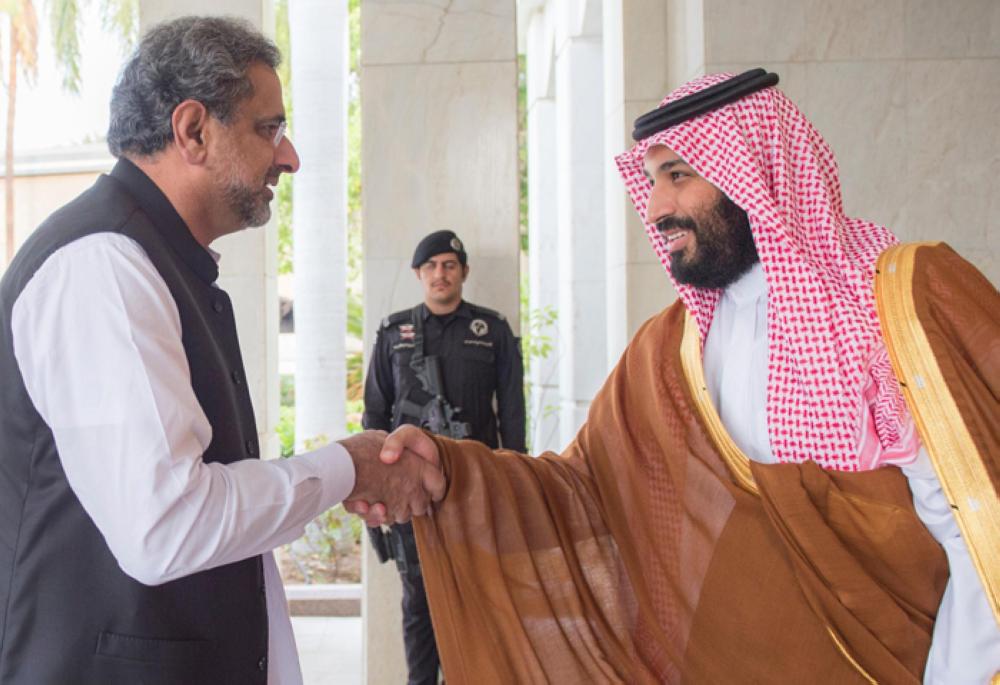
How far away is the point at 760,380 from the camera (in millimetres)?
2439

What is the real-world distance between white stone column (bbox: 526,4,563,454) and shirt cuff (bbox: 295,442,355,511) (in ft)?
34.4

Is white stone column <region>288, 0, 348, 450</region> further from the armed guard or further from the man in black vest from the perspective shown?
the man in black vest

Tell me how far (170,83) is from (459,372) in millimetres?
3173

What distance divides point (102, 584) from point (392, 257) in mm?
3839

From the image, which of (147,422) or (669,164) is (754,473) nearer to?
(669,164)

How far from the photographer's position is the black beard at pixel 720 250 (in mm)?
2566

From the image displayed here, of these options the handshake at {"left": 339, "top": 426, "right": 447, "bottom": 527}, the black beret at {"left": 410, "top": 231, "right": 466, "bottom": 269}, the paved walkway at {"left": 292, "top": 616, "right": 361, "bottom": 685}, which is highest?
the black beret at {"left": 410, "top": 231, "right": 466, "bottom": 269}

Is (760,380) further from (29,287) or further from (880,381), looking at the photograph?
(29,287)

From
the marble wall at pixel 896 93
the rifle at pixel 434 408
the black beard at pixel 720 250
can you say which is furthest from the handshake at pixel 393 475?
the marble wall at pixel 896 93

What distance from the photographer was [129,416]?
1.53 meters

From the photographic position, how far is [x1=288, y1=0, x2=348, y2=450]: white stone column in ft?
27.4

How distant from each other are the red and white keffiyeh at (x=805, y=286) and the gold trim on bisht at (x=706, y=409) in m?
0.06

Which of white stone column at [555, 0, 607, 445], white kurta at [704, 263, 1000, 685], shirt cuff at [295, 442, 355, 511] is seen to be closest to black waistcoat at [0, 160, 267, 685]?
shirt cuff at [295, 442, 355, 511]

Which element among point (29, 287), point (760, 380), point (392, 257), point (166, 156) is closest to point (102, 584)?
point (29, 287)
